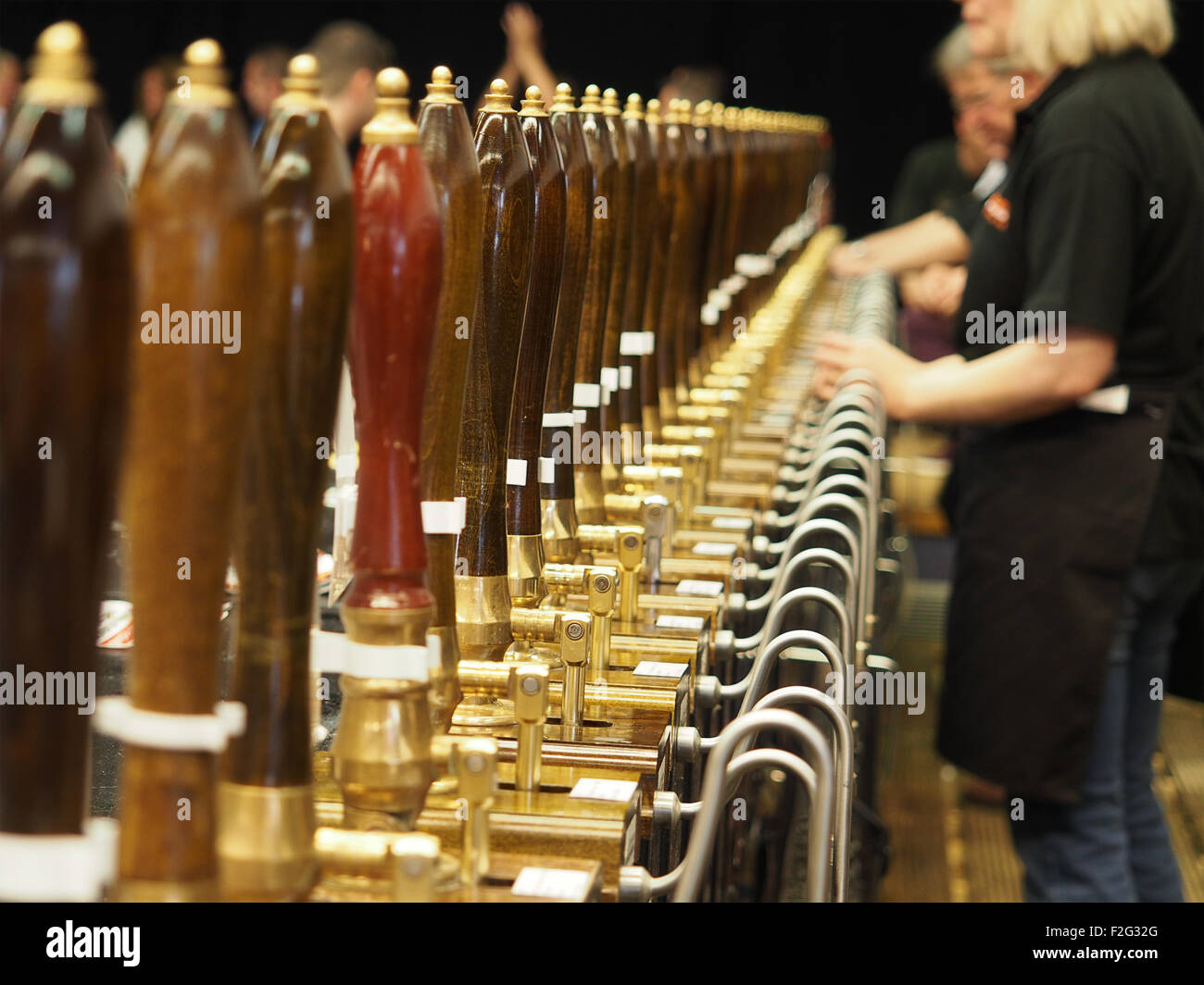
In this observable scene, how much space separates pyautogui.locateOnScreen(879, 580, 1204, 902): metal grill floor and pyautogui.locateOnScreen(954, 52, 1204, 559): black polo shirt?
3.41 ft

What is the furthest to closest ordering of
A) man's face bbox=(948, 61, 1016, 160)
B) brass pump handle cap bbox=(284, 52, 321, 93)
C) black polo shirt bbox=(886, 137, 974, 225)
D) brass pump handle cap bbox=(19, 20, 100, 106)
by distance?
black polo shirt bbox=(886, 137, 974, 225)
man's face bbox=(948, 61, 1016, 160)
brass pump handle cap bbox=(284, 52, 321, 93)
brass pump handle cap bbox=(19, 20, 100, 106)

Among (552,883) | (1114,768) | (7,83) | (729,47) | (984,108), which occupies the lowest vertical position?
(1114,768)

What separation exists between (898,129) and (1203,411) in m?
6.37

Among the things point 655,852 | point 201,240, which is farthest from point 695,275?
point 201,240

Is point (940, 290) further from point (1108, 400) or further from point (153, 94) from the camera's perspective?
point (153, 94)

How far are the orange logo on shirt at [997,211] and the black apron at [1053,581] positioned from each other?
31 cm

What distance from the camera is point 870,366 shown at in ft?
6.82

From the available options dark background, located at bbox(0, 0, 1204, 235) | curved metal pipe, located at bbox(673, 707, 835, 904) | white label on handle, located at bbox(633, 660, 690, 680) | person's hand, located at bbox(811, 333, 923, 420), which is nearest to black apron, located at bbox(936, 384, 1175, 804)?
person's hand, located at bbox(811, 333, 923, 420)

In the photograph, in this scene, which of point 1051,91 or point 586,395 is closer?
point 586,395

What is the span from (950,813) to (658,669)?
3.09 m

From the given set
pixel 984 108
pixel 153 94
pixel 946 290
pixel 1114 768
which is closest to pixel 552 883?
pixel 1114 768

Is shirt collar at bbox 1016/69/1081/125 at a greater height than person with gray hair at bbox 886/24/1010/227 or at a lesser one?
lesser

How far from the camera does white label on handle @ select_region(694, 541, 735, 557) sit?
1.26m

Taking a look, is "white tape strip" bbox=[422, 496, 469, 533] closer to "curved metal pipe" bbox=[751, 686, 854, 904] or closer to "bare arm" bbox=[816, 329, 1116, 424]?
"curved metal pipe" bbox=[751, 686, 854, 904]
